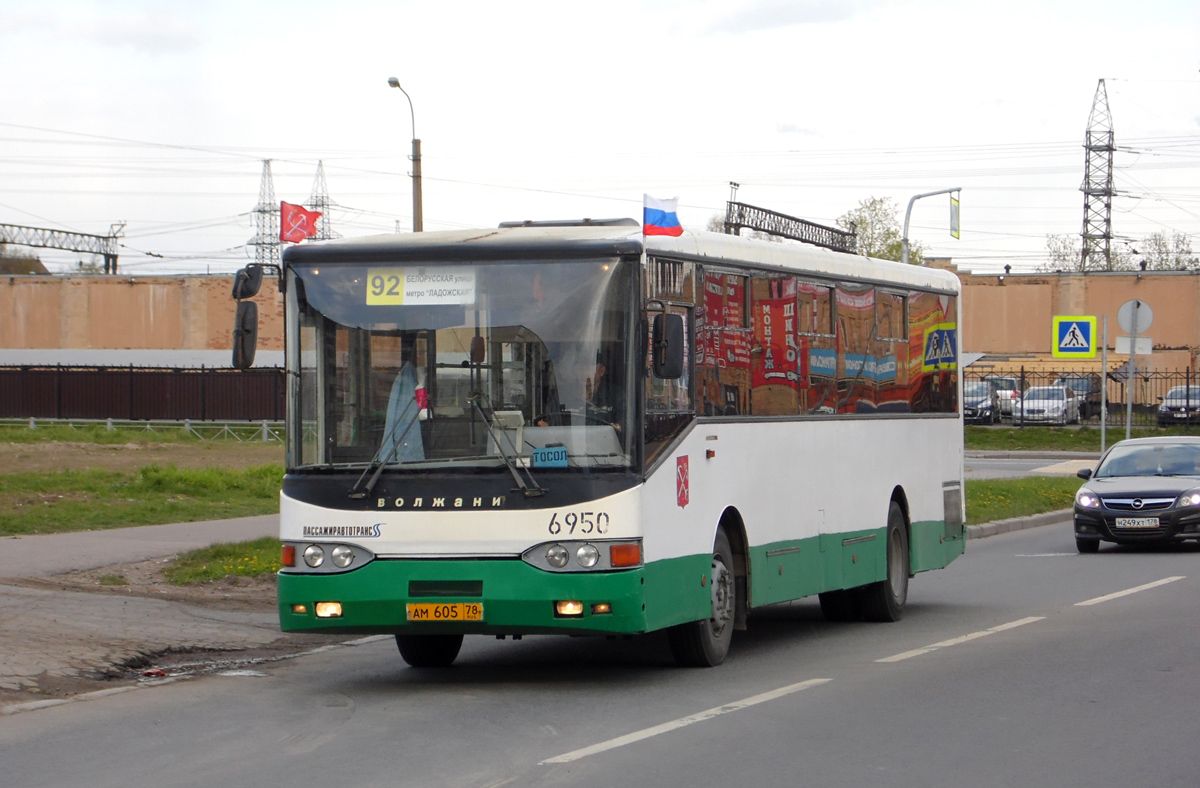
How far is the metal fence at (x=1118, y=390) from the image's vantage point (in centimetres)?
5069

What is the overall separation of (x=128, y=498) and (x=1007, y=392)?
40.1 metres

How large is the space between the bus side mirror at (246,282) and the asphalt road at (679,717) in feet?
7.97

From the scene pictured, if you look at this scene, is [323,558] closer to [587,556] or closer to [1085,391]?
[587,556]

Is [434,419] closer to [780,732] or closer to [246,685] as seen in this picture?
[246,685]

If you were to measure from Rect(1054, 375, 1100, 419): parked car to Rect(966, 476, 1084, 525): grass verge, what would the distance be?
26192 millimetres

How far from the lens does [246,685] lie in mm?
9891

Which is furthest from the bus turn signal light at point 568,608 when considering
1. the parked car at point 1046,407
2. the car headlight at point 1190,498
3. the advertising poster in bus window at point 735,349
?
the parked car at point 1046,407

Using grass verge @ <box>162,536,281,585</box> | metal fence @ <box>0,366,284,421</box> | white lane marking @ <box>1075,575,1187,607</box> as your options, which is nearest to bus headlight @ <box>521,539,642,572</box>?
Result: white lane marking @ <box>1075,575,1187,607</box>

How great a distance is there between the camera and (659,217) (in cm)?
968

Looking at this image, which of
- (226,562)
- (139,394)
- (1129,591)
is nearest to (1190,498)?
(1129,591)

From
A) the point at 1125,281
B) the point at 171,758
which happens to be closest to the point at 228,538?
the point at 171,758

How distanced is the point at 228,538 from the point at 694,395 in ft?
32.2

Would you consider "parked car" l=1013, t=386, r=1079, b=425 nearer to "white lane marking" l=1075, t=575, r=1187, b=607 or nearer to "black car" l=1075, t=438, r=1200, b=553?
"black car" l=1075, t=438, r=1200, b=553

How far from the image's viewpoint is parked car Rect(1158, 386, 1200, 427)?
1833 inches
